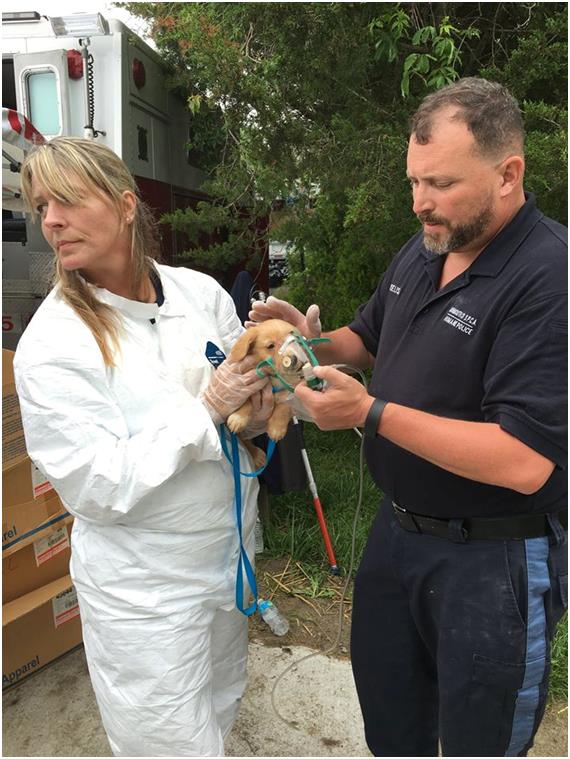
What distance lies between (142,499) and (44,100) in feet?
13.0

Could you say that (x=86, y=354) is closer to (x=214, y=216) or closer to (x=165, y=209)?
(x=214, y=216)

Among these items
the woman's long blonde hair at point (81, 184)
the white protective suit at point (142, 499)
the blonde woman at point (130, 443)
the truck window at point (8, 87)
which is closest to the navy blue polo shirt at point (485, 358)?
the blonde woman at point (130, 443)

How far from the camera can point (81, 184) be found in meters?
1.81

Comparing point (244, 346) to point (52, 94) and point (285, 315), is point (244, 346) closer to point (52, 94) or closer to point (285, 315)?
point (285, 315)

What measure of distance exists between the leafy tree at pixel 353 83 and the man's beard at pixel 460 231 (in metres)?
1.65

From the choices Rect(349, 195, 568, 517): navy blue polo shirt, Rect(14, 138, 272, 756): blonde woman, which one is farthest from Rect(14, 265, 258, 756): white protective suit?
Rect(349, 195, 568, 517): navy blue polo shirt

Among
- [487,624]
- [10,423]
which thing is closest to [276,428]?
[487,624]

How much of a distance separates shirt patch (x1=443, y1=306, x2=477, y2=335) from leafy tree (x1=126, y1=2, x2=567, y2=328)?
5.81ft

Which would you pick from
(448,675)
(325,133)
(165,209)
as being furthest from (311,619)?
(165,209)

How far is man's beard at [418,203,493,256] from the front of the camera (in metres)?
1.77

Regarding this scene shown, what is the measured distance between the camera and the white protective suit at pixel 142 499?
5.60 feet

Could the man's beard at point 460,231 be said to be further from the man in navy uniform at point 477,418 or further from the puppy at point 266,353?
the puppy at point 266,353

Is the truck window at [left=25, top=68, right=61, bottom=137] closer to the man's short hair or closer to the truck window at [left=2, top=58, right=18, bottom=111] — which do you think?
the truck window at [left=2, top=58, right=18, bottom=111]

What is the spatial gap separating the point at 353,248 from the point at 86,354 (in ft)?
13.5
